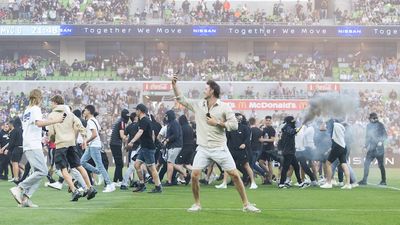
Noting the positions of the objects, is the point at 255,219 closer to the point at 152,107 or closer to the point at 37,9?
the point at 152,107

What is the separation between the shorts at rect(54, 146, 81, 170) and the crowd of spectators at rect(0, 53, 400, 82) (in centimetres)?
3587

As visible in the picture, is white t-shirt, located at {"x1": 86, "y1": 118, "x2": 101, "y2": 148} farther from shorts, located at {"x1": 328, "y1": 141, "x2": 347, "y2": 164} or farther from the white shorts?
shorts, located at {"x1": 328, "y1": 141, "x2": 347, "y2": 164}

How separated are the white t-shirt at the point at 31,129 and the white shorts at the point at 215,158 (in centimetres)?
276

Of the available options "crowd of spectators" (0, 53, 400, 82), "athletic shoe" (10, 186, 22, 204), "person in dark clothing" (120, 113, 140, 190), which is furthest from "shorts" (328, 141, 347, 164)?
"crowd of spectators" (0, 53, 400, 82)

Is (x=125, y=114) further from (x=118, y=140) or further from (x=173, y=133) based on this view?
(x=173, y=133)

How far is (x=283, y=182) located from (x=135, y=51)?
38.7 meters

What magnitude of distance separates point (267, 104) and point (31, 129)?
3524cm

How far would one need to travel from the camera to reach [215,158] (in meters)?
12.6

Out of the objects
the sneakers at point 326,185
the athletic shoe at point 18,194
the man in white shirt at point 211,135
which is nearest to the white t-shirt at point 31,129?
the athletic shoe at point 18,194

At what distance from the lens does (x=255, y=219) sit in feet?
38.1

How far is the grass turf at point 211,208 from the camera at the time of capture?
1150 cm

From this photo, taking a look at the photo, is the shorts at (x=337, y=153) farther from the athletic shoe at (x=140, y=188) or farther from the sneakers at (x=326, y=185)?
the athletic shoe at (x=140, y=188)

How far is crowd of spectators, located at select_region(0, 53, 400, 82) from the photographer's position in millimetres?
52469

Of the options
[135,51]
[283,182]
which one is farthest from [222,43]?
[283,182]
